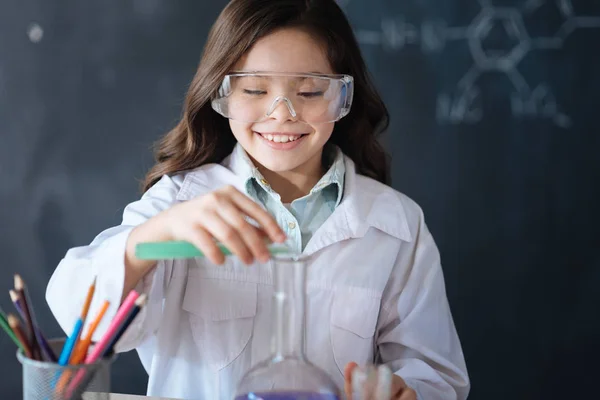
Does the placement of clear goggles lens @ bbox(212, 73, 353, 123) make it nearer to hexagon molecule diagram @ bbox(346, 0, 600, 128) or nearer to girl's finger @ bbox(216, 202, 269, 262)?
girl's finger @ bbox(216, 202, 269, 262)

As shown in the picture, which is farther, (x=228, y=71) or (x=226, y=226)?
(x=228, y=71)

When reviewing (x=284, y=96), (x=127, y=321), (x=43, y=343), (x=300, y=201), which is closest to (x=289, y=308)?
(x=127, y=321)

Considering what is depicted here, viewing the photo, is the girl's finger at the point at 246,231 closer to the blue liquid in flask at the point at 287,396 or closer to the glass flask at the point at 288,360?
the glass flask at the point at 288,360

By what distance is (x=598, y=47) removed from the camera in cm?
199

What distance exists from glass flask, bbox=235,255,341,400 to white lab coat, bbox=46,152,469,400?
1.52ft

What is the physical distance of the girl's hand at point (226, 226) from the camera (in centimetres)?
90

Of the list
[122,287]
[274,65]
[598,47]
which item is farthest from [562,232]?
[122,287]

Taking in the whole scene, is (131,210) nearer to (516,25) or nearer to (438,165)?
(438,165)

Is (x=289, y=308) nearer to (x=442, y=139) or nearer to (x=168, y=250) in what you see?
(x=168, y=250)

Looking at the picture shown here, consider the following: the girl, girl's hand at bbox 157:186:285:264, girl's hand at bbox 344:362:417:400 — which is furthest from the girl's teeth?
girl's hand at bbox 344:362:417:400

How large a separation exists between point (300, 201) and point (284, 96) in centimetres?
26

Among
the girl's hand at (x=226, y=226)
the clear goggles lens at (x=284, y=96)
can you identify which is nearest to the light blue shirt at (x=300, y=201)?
the clear goggles lens at (x=284, y=96)

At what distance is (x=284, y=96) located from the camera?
1.27 metres

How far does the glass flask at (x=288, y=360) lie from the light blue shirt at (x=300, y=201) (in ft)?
1.76
